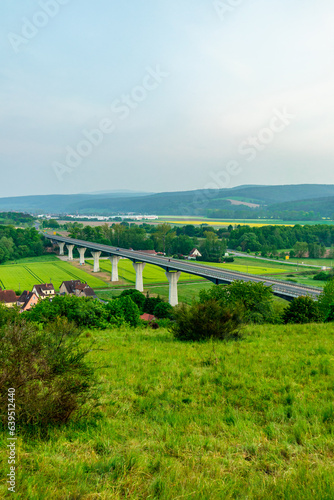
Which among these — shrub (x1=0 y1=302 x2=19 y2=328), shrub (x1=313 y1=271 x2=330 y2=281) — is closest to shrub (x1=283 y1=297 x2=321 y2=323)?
shrub (x1=0 y1=302 x2=19 y2=328)

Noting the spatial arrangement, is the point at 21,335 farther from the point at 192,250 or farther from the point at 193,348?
the point at 192,250

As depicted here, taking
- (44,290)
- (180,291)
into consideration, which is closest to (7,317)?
(44,290)

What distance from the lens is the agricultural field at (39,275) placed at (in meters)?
60.9

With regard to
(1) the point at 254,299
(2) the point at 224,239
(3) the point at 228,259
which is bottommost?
(3) the point at 228,259

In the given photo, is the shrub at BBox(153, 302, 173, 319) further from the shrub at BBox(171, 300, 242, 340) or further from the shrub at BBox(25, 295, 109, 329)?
the shrub at BBox(171, 300, 242, 340)

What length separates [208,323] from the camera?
40.7 feet

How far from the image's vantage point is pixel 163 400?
6.77 metres

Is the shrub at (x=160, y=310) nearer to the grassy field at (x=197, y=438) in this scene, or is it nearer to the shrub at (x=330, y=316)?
the shrub at (x=330, y=316)

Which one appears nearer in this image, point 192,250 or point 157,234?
point 192,250

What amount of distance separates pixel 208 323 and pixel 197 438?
7489mm

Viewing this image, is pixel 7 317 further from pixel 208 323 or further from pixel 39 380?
pixel 39 380

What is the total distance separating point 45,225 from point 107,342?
655 ft

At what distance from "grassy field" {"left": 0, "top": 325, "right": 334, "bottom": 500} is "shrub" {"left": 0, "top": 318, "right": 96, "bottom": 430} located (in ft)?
1.06

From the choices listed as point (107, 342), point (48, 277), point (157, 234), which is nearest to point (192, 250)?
point (157, 234)
